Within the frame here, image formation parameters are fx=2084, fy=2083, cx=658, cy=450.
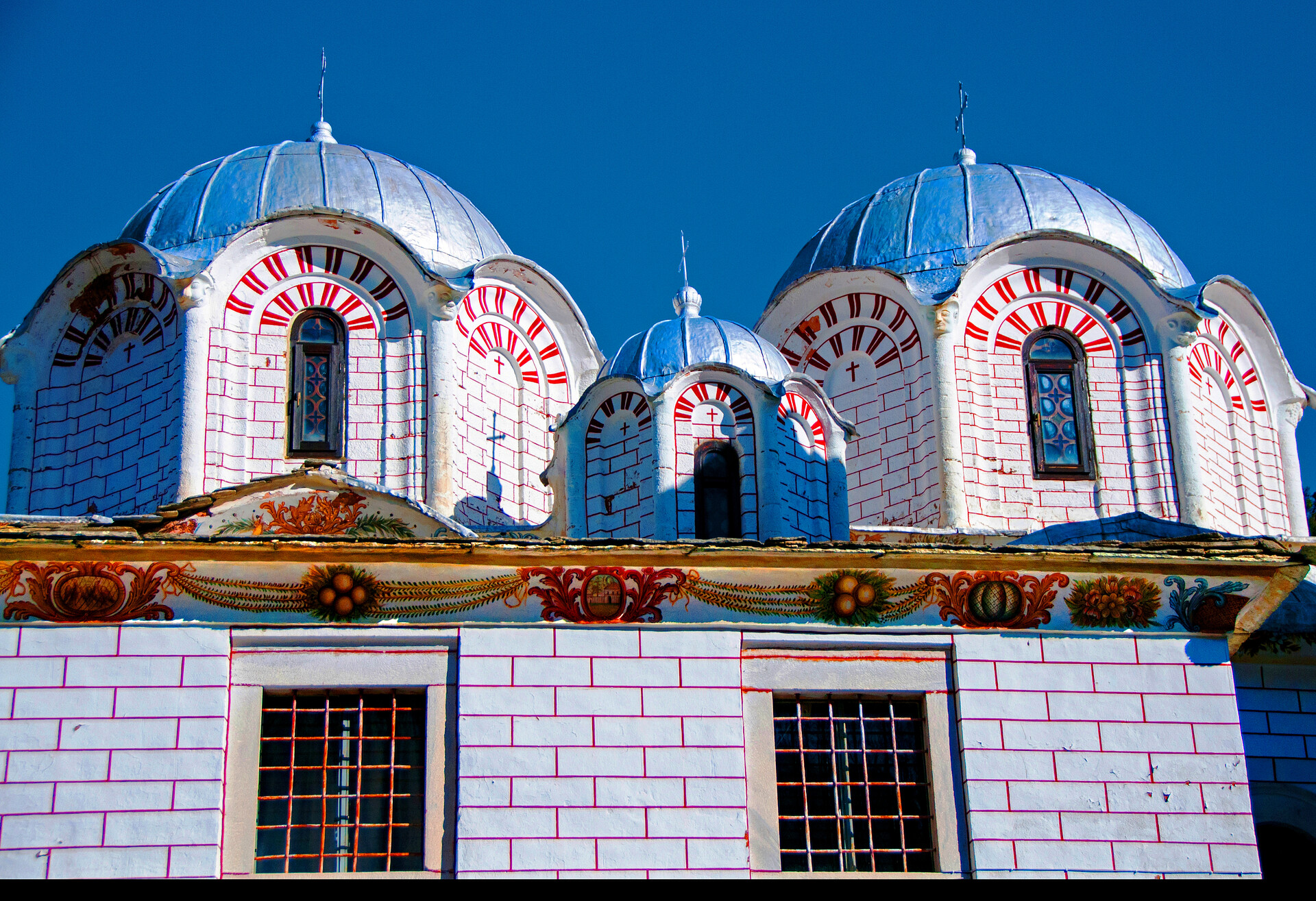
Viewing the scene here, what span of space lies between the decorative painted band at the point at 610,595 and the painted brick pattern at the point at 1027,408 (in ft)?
23.1

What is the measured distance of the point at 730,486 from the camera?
21891mm

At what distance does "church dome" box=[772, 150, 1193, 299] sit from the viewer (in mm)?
25609

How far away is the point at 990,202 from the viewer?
26.2m

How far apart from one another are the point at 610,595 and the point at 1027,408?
9723 mm

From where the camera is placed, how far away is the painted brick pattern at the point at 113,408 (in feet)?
76.6

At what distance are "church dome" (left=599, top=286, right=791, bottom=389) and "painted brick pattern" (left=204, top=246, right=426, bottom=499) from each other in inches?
101

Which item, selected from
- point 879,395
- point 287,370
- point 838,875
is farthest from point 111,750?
point 879,395

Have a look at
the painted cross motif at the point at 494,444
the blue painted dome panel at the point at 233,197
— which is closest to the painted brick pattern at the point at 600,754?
the painted cross motif at the point at 494,444

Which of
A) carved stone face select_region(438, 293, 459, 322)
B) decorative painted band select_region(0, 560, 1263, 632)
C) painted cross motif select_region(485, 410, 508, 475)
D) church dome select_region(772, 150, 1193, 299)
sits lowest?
decorative painted band select_region(0, 560, 1263, 632)

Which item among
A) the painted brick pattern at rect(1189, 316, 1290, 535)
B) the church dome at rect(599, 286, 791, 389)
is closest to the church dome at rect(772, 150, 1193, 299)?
the painted brick pattern at rect(1189, 316, 1290, 535)

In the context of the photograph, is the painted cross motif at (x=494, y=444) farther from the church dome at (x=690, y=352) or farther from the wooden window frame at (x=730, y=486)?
the wooden window frame at (x=730, y=486)

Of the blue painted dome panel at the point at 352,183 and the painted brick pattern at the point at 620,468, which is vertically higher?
the blue painted dome panel at the point at 352,183

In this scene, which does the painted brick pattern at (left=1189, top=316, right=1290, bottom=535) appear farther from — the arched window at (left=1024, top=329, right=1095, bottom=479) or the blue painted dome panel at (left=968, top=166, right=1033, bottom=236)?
the blue painted dome panel at (left=968, top=166, right=1033, bottom=236)

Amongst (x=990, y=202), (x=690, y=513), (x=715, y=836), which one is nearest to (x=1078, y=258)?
(x=990, y=202)
